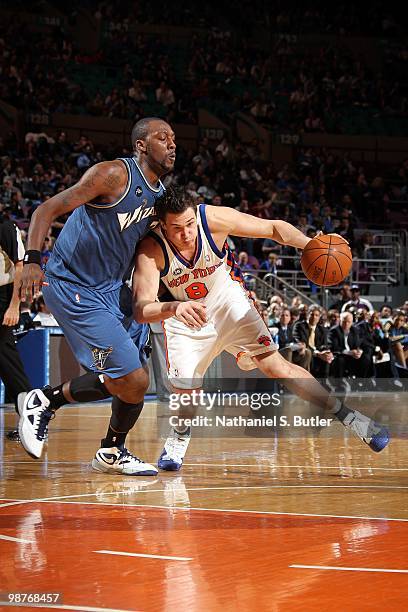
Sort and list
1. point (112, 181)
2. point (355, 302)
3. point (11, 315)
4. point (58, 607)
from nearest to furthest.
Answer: point (58, 607)
point (112, 181)
point (11, 315)
point (355, 302)

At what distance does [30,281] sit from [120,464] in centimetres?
167

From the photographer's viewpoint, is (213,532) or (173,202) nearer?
(213,532)

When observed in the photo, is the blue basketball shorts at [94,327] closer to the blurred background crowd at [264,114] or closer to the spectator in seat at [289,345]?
the spectator in seat at [289,345]

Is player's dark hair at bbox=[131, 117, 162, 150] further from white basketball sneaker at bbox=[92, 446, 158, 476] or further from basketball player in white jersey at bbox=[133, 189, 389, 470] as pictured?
white basketball sneaker at bbox=[92, 446, 158, 476]

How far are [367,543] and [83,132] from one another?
19.2m

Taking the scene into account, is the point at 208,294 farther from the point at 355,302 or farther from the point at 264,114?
the point at 264,114

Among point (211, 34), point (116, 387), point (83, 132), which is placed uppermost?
point (211, 34)

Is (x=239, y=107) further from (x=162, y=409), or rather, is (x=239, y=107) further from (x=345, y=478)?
(x=345, y=478)

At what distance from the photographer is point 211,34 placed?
26.6 m

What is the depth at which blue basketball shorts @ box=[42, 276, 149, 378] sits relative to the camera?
526 cm

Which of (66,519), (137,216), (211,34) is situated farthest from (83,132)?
(66,519)

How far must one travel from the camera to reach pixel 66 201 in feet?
16.2

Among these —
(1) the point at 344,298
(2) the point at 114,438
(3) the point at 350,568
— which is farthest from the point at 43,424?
(1) the point at 344,298

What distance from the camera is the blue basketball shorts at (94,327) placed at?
207 inches
